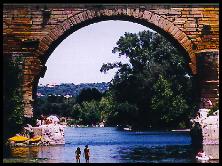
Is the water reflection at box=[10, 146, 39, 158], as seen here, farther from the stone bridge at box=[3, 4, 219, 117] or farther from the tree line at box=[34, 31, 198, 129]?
the tree line at box=[34, 31, 198, 129]

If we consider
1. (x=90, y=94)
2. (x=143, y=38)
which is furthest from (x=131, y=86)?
(x=90, y=94)

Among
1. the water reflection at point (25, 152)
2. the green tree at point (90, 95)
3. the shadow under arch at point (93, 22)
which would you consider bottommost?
the water reflection at point (25, 152)

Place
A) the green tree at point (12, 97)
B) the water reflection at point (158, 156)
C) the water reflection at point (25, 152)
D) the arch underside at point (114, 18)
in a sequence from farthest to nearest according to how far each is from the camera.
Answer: the arch underside at point (114, 18), the green tree at point (12, 97), the water reflection at point (25, 152), the water reflection at point (158, 156)

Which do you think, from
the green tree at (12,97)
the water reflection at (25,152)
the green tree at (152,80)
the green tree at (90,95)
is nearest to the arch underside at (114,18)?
the green tree at (12,97)

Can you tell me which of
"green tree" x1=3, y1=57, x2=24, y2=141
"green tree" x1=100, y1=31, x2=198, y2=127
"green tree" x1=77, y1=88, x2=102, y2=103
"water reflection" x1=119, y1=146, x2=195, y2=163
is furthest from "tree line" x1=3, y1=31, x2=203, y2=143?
"green tree" x1=3, y1=57, x2=24, y2=141

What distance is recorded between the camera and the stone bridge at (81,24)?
22625 mm

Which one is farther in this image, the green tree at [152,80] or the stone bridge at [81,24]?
the green tree at [152,80]

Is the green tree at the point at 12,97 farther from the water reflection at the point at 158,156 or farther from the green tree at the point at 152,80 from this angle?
the green tree at the point at 152,80

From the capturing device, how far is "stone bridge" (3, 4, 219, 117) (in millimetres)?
22625

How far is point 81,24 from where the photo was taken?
22.8m

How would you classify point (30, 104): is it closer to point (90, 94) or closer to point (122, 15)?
point (122, 15)

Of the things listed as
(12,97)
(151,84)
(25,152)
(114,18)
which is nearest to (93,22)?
(114,18)

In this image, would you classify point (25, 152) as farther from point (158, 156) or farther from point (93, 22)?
point (93, 22)

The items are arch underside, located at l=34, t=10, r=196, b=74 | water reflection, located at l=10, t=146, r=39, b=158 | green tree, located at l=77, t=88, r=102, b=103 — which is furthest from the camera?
green tree, located at l=77, t=88, r=102, b=103
